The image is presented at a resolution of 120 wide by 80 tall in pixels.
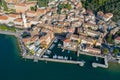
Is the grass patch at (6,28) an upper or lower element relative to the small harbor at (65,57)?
upper

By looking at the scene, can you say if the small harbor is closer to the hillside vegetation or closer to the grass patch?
the grass patch

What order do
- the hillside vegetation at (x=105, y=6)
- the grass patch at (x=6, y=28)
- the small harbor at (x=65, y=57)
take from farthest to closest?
1. the hillside vegetation at (x=105, y=6)
2. the grass patch at (x=6, y=28)
3. the small harbor at (x=65, y=57)

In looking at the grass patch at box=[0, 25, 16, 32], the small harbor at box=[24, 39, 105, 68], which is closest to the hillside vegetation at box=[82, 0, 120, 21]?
the small harbor at box=[24, 39, 105, 68]

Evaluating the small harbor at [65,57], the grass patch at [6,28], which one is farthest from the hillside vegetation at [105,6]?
the grass patch at [6,28]

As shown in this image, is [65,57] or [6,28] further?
[6,28]

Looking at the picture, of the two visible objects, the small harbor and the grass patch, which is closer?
the small harbor


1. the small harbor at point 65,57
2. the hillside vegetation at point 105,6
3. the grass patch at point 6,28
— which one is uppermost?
the hillside vegetation at point 105,6

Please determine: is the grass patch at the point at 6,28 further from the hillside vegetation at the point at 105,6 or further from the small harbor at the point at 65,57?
the hillside vegetation at the point at 105,6

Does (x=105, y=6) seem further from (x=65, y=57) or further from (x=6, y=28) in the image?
(x=6, y=28)

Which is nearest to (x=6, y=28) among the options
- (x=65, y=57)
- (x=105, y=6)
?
(x=65, y=57)

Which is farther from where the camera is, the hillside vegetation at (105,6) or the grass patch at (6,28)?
the hillside vegetation at (105,6)

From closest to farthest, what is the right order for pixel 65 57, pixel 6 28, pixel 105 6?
pixel 65 57 → pixel 6 28 → pixel 105 6

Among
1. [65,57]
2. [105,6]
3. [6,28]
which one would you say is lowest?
[65,57]
